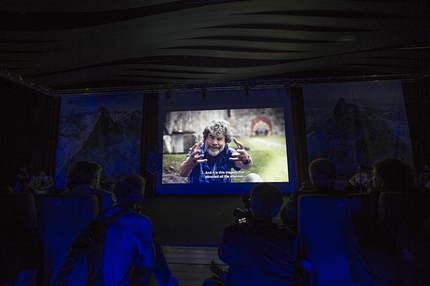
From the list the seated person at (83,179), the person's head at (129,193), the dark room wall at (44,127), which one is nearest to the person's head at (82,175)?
the seated person at (83,179)

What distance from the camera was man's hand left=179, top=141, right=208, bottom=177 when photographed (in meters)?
5.62

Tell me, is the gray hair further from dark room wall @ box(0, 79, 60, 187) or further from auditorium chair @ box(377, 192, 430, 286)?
dark room wall @ box(0, 79, 60, 187)

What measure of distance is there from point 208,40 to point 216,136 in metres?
2.36

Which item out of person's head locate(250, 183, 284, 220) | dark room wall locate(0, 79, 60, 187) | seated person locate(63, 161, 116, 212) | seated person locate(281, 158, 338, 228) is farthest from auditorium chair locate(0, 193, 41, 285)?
dark room wall locate(0, 79, 60, 187)

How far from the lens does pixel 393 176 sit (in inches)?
62.4

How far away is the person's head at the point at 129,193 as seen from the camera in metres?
1.23

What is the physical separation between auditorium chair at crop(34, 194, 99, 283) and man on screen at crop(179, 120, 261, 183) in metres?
4.12

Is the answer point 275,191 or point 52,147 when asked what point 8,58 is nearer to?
point 52,147

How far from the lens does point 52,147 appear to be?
259 inches

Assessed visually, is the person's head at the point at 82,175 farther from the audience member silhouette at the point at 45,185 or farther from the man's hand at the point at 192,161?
the audience member silhouette at the point at 45,185

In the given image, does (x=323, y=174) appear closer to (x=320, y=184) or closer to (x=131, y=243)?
(x=320, y=184)

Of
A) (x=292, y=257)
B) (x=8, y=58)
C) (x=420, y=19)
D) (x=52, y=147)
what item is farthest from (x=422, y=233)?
(x=52, y=147)

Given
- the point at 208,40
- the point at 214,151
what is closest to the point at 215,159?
the point at 214,151


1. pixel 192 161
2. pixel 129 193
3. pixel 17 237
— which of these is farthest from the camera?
pixel 192 161
